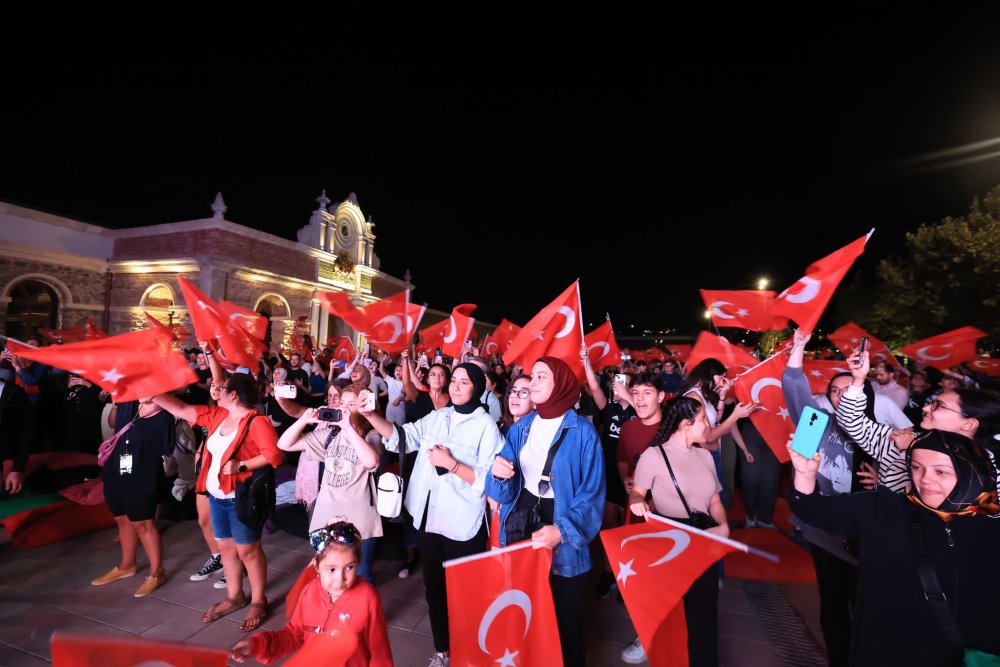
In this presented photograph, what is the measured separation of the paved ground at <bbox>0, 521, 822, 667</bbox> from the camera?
3.40 metres

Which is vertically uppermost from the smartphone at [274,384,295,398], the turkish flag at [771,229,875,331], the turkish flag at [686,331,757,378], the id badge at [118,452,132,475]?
the turkish flag at [771,229,875,331]

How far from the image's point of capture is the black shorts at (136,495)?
3945 millimetres

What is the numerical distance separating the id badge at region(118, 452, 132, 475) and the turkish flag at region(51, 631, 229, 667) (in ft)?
9.72

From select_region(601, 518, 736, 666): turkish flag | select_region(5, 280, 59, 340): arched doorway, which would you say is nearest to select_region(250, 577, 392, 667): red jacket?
select_region(601, 518, 736, 666): turkish flag

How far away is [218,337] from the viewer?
5.07 m

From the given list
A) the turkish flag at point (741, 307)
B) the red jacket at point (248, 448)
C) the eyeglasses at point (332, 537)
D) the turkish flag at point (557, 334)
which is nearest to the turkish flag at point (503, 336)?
the turkish flag at point (741, 307)

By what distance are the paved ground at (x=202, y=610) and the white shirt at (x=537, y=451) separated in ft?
5.21

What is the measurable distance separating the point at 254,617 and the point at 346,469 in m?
1.40

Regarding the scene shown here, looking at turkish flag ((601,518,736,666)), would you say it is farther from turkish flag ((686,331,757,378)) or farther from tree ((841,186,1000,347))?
tree ((841,186,1000,347))

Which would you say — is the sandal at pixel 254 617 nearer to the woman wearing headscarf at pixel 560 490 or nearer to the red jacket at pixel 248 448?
the red jacket at pixel 248 448

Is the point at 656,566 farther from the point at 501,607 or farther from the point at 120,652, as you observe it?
the point at 120,652

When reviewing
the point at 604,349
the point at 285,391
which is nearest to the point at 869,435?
the point at 285,391

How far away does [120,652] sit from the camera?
5.10 feet

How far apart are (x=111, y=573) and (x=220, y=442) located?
2.00 metres
